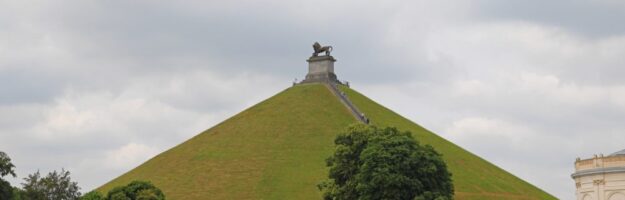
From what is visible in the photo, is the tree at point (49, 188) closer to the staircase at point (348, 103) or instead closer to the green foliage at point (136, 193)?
the green foliage at point (136, 193)

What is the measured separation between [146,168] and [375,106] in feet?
109

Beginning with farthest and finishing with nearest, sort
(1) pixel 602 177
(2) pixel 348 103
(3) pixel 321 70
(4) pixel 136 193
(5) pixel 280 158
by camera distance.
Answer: (3) pixel 321 70 → (2) pixel 348 103 → (5) pixel 280 158 → (4) pixel 136 193 → (1) pixel 602 177

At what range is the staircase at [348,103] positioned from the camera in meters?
124

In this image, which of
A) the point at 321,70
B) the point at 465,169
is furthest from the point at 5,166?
the point at 321,70

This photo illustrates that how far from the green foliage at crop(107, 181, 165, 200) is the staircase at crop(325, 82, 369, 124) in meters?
45.7

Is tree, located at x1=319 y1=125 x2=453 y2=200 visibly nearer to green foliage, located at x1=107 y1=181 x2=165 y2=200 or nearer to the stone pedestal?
green foliage, located at x1=107 y1=181 x2=165 y2=200

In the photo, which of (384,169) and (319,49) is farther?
(319,49)

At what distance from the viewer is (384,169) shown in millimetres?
72438

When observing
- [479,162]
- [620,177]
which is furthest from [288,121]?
[620,177]

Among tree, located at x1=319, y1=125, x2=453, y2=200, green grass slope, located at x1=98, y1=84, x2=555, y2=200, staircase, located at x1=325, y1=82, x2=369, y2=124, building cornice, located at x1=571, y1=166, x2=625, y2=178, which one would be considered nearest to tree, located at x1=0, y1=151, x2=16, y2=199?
tree, located at x1=319, y1=125, x2=453, y2=200

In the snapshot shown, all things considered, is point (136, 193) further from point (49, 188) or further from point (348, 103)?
point (348, 103)

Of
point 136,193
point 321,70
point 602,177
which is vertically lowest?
point 136,193

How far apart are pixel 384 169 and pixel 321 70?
225ft

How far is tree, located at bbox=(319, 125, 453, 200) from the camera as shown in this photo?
7238 centimetres
